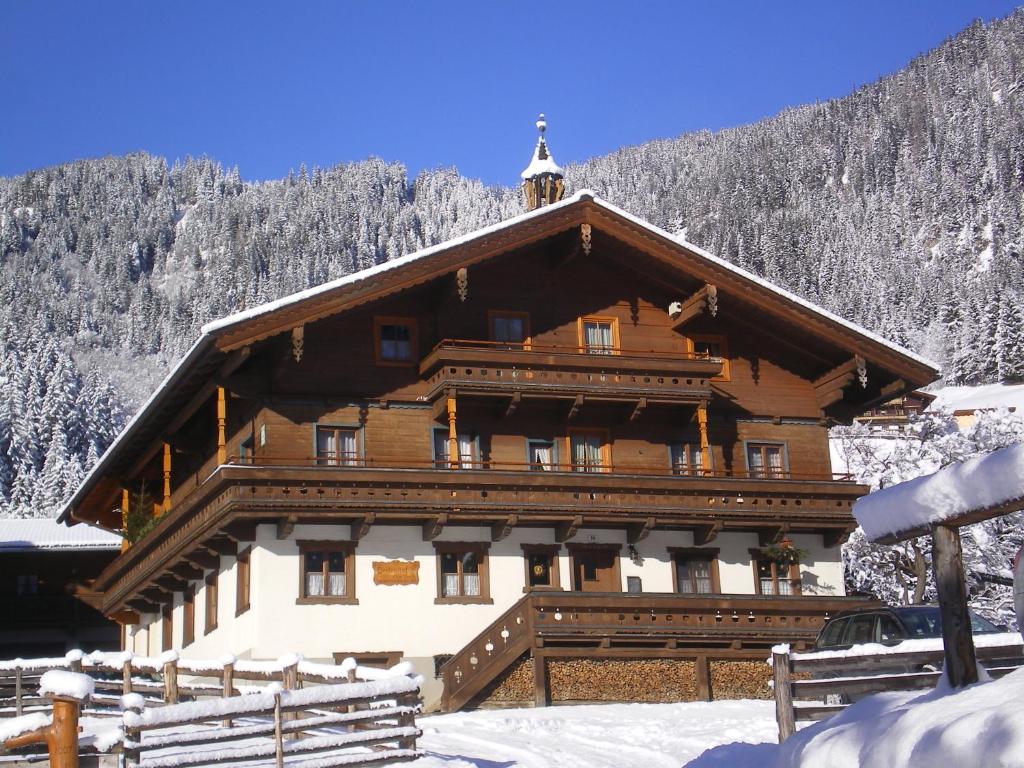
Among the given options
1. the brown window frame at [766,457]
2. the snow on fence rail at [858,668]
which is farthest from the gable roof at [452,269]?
the snow on fence rail at [858,668]

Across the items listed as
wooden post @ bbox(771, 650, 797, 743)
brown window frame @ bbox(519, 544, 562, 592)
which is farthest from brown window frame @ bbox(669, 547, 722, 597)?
wooden post @ bbox(771, 650, 797, 743)

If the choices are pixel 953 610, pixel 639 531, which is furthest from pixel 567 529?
pixel 953 610

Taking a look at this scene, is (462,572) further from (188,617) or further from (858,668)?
(858,668)

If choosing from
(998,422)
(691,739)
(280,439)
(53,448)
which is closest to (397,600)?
(280,439)

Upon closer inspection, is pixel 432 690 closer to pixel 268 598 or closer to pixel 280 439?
pixel 268 598

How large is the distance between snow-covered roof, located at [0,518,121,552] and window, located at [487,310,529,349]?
87.2 feet

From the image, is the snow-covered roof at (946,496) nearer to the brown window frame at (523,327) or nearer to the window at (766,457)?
the brown window frame at (523,327)

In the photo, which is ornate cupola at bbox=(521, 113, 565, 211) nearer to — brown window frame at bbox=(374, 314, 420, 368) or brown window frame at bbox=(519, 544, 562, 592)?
brown window frame at bbox=(374, 314, 420, 368)

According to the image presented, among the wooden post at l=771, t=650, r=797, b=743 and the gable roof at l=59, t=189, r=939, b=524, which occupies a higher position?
the gable roof at l=59, t=189, r=939, b=524

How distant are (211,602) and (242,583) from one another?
2.94m

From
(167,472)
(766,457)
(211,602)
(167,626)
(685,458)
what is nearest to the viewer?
(211,602)

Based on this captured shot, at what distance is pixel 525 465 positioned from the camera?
1380 inches

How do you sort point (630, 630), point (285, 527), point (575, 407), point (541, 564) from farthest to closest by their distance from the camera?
1. point (575, 407)
2. point (541, 564)
3. point (285, 527)
4. point (630, 630)

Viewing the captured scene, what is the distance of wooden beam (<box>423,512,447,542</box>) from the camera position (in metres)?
32.4
